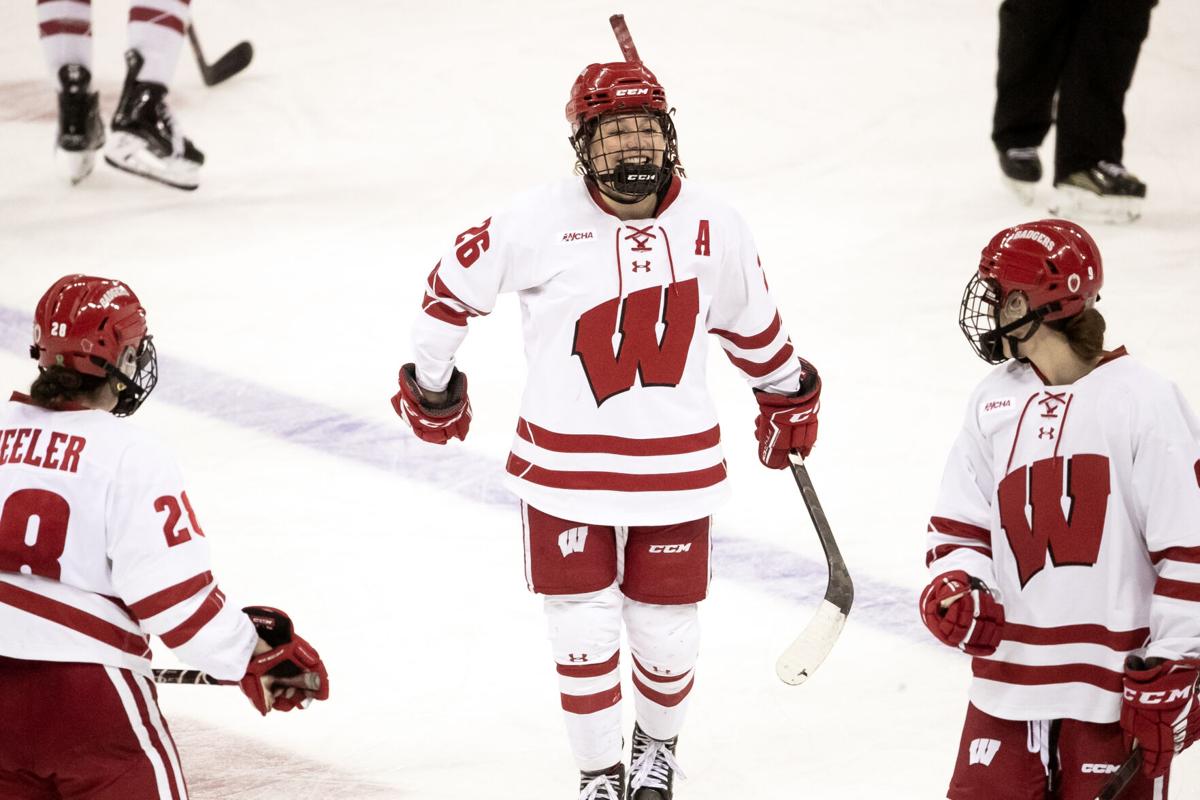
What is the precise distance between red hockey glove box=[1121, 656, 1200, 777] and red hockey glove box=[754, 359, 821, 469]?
2.82 ft

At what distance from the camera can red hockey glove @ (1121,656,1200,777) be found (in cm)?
211

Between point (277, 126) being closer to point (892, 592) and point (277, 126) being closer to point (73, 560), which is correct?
point (892, 592)

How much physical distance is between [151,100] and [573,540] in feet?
12.2

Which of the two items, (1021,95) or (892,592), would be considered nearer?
(892,592)

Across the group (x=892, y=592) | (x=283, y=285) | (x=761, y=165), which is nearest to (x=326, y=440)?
(x=283, y=285)

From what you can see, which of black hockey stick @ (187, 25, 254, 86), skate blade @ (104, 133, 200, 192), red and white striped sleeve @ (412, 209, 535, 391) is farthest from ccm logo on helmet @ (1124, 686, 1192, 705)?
black hockey stick @ (187, 25, 254, 86)

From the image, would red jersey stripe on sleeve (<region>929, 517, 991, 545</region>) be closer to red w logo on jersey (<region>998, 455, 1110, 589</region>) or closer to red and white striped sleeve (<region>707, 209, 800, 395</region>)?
red w logo on jersey (<region>998, 455, 1110, 589</region>)

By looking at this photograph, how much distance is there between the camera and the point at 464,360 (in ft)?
16.3

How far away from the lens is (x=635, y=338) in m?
2.67

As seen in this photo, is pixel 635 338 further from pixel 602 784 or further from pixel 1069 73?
pixel 1069 73

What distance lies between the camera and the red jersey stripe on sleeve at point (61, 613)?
2.09m

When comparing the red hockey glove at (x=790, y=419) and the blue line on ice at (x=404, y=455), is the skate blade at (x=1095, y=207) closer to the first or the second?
the blue line on ice at (x=404, y=455)

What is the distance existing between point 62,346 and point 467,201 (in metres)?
3.99

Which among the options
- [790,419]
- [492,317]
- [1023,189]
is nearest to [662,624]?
[790,419]
